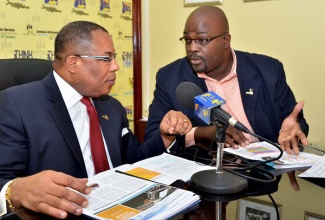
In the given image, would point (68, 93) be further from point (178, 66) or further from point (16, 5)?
point (16, 5)

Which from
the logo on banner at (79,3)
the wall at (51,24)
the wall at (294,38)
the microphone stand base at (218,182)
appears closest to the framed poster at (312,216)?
the microphone stand base at (218,182)

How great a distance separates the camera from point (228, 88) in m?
2.03

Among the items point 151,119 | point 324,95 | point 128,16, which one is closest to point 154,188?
point 151,119

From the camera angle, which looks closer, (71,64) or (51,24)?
(71,64)

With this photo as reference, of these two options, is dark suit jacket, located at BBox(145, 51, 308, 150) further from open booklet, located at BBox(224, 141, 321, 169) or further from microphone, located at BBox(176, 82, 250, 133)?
microphone, located at BBox(176, 82, 250, 133)

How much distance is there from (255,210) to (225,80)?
1147 mm

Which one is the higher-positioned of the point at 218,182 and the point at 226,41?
the point at 226,41

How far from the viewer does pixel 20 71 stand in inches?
58.5

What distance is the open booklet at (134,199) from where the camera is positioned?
877 millimetres

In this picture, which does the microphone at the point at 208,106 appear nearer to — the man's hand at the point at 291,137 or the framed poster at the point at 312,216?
the framed poster at the point at 312,216

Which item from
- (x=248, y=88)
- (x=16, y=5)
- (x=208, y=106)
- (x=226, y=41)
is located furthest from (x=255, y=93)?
(x=16, y=5)

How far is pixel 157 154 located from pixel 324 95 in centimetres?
145

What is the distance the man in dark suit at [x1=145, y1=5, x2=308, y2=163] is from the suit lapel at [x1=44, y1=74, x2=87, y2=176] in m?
0.65

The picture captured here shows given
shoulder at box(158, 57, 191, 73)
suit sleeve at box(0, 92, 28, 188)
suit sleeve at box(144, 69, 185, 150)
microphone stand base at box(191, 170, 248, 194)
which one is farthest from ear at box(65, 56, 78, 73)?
shoulder at box(158, 57, 191, 73)
